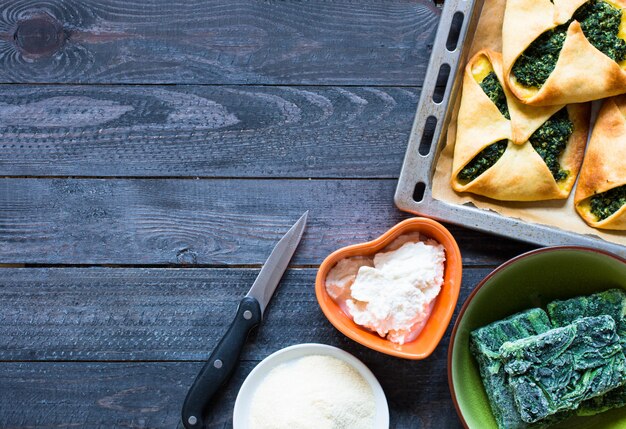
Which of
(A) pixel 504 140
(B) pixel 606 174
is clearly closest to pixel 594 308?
(B) pixel 606 174

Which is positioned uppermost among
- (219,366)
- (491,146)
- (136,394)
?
(491,146)

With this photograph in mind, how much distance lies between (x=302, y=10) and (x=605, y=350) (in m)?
0.87

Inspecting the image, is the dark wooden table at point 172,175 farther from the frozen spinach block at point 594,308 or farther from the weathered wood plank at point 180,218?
the frozen spinach block at point 594,308

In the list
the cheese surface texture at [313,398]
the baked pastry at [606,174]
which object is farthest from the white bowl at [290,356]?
the baked pastry at [606,174]

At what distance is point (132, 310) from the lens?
1223 mm

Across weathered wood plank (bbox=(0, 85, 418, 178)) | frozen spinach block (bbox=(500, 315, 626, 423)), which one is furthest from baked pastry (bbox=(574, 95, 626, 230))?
weathered wood plank (bbox=(0, 85, 418, 178))

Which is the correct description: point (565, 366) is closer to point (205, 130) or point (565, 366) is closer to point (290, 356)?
point (290, 356)

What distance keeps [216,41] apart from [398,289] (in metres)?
0.62

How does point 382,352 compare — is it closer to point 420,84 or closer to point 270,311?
point 270,311

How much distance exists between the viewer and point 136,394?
4.00 feet

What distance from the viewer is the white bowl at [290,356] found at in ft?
3.78

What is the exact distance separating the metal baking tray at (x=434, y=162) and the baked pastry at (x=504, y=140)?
0.13 feet

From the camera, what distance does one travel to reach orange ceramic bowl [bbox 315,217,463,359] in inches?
43.3

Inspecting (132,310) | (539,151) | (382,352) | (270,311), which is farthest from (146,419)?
(539,151)
